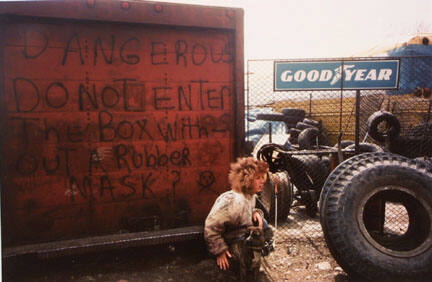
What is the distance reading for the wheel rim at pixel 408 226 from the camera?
143 inches

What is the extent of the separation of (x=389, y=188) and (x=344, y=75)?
1907 millimetres

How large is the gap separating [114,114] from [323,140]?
9395mm

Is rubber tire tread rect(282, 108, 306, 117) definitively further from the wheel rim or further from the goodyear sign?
the wheel rim

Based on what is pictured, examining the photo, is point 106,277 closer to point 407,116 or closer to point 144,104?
point 144,104

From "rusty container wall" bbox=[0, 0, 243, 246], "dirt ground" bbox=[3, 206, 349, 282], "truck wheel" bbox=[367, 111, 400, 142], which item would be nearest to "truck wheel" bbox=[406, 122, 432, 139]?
"truck wheel" bbox=[367, 111, 400, 142]

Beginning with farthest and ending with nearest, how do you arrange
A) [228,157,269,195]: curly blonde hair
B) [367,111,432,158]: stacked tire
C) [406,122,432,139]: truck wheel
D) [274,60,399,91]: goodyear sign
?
[406,122,432,139]: truck wheel < [367,111,432,158]: stacked tire < [274,60,399,91]: goodyear sign < [228,157,269,195]: curly blonde hair

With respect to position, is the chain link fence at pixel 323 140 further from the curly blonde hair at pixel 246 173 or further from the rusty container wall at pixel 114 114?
the curly blonde hair at pixel 246 173

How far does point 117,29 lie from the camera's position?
12.2 feet

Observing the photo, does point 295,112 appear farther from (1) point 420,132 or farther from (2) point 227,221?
(2) point 227,221

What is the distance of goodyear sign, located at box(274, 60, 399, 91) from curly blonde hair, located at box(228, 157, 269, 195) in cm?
216

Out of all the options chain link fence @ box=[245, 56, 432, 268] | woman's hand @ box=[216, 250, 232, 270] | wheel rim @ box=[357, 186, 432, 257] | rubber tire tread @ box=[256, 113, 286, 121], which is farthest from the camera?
rubber tire tread @ box=[256, 113, 286, 121]

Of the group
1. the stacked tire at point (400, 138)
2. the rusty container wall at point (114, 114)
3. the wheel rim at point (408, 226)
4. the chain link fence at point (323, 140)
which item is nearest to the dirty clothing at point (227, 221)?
the rusty container wall at point (114, 114)

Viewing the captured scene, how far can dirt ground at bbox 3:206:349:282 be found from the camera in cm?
373

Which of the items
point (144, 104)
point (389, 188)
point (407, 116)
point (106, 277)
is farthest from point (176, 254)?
point (407, 116)
